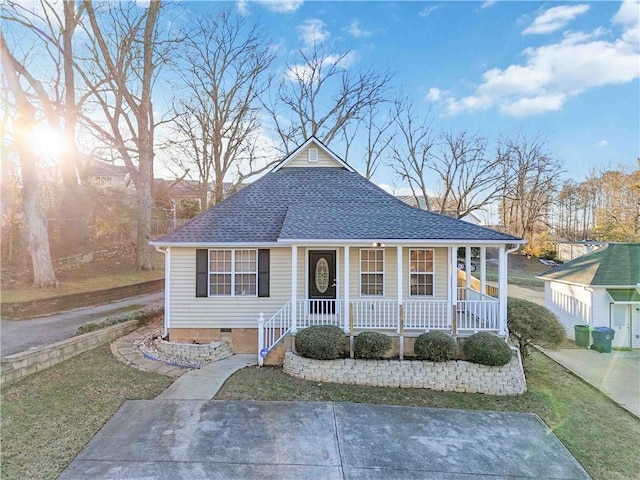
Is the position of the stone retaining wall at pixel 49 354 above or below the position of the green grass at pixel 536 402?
above

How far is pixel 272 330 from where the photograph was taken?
9.41 m

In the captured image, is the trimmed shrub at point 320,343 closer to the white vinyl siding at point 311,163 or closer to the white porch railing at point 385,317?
the white porch railing at point 385,317

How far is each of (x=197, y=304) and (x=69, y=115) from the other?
600 inches

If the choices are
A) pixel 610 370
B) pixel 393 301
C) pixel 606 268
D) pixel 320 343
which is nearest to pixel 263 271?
pixel 320 343

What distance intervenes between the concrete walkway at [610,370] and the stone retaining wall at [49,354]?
45.3 feet

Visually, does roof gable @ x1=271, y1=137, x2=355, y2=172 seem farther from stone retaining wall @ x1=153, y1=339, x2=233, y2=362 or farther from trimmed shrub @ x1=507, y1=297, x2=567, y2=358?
trimmed shrub @ x1=507, y1=297, x2=567, y2=358

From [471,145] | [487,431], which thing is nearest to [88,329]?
[487,431]

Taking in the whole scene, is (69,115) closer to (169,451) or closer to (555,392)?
(169,451)

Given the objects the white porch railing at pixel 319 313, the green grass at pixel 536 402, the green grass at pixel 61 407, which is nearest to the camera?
the green grass at pixel 61 407

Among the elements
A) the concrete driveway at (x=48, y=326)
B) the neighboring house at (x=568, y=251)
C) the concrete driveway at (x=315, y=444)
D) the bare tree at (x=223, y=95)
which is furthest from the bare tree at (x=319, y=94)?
the neighboring house at (x=568, y=251)

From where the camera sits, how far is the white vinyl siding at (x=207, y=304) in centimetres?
1009

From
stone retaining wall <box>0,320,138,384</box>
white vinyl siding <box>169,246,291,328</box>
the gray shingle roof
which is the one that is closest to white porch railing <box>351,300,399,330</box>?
the gray shingle roof

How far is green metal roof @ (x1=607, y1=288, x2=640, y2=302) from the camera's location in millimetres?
13541

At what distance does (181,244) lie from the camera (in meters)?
9.80
